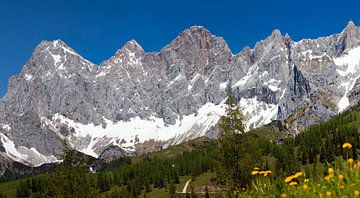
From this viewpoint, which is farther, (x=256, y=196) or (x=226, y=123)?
(x=226, y=123)

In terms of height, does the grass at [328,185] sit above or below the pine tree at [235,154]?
below

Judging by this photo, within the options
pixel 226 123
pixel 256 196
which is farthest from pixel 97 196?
pixel 256 196

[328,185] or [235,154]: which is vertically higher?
[235,154]

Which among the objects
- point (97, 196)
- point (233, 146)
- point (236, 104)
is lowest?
point (97, 196)

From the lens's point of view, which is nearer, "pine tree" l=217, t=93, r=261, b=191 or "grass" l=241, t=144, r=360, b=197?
"grass" l=241, t=144, r=360, b=197

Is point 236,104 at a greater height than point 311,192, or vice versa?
point 236,104

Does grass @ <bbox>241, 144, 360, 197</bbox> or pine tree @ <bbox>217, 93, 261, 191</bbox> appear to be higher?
pine tree @ <bbox>217, 93, 261, 191</bbox>

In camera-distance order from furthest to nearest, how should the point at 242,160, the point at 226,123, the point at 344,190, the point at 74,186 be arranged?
the point at 74,186 < the point at 226,123 < the point at 242,160 < the point at 344,190

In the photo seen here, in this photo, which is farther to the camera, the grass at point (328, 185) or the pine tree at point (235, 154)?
the pine tree at point (235, 154)

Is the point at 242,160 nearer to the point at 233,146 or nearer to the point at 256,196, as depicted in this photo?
the point at 233,146

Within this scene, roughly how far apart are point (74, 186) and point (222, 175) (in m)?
21.0

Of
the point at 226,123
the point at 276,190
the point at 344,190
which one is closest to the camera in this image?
the point at 344,190

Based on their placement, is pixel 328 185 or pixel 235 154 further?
pixel 235 154

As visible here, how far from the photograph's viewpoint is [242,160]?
129ft
